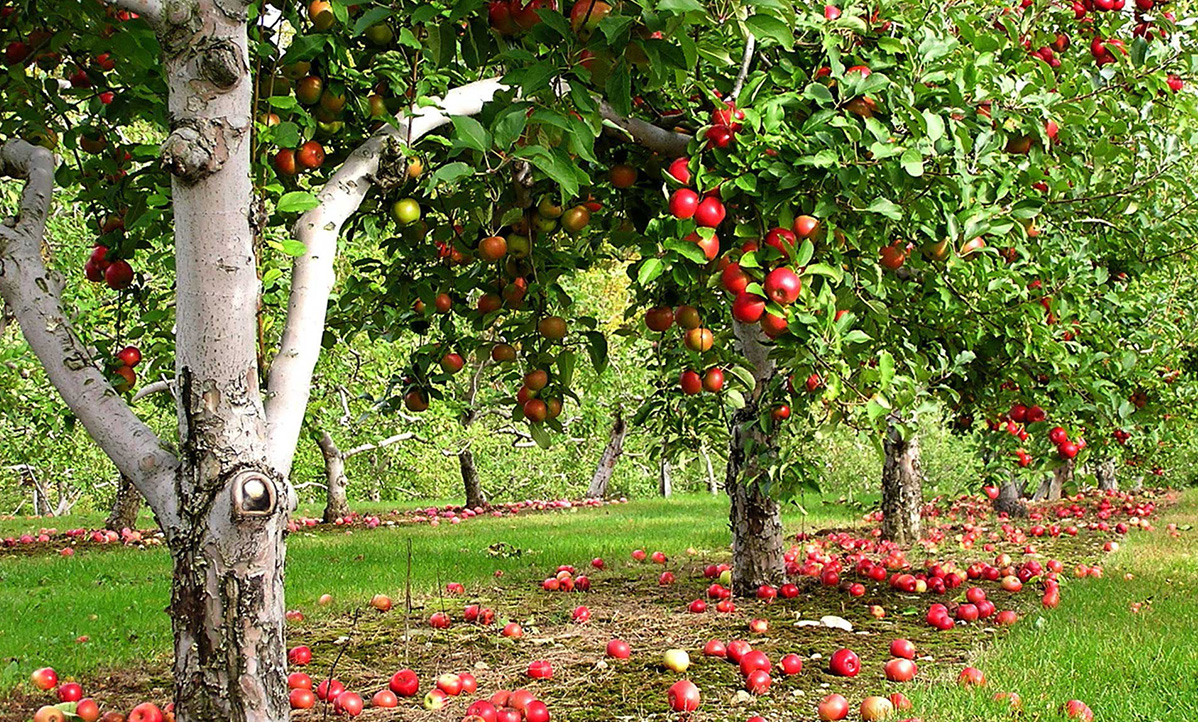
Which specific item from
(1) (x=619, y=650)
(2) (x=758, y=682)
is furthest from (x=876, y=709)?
(1) (x=619, y=650)

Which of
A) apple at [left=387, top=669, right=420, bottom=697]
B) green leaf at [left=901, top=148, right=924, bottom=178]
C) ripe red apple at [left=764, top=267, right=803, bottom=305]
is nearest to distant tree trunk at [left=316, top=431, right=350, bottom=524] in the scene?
apple at [left=387, top=669, right=420, bottom=697]

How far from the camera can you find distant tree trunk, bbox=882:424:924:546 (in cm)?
794

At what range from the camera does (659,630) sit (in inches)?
182

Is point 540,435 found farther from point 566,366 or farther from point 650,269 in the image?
point 650,269

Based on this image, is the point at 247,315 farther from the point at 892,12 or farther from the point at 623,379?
the point at 623,379

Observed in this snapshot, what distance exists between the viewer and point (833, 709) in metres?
3.03

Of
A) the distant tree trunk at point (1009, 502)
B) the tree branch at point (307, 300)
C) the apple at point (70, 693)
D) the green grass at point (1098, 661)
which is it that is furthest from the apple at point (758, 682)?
the distant tree trunk at point (1009, 502)

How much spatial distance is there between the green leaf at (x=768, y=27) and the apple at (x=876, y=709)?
2297mm

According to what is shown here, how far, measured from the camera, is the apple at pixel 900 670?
353 cm

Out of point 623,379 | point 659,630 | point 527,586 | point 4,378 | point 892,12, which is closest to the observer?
point 892,12

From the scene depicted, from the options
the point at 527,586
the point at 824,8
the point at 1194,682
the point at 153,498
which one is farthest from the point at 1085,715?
→ the point at 527,586

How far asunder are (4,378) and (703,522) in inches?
319

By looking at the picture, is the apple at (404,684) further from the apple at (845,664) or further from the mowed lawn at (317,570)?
the apple at (845,664)

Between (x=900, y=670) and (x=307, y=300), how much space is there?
8.82 ft
